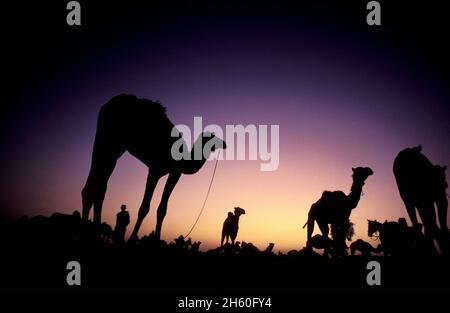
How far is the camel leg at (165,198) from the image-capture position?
6930 mm

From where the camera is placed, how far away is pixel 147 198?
6797 mm

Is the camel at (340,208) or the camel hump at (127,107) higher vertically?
the camel hump at (127,107)

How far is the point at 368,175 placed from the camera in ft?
32.5

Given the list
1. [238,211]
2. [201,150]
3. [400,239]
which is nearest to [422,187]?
[400,239]

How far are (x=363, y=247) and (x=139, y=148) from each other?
335 inches

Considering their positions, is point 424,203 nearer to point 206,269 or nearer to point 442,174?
point 442,174

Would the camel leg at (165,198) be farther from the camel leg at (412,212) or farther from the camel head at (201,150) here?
the camel leg at (412,212)

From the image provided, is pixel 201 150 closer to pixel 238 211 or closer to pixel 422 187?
pixel 422 187

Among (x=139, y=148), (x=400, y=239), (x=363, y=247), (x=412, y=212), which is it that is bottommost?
(x=363, y=247)

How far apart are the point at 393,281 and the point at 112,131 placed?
6.59 meters

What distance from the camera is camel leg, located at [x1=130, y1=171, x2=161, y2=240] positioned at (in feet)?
21.4

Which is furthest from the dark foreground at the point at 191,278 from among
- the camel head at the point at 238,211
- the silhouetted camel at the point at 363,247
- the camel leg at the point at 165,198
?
the camel head at the point at 238,211

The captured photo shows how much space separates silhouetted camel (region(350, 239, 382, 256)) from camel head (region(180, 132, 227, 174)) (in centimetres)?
621
